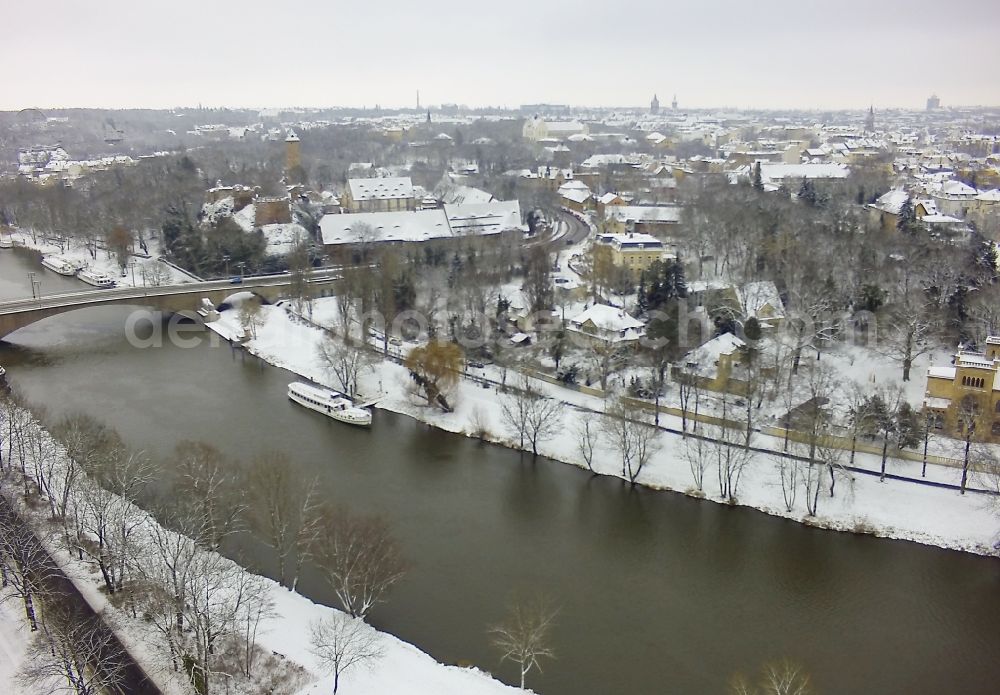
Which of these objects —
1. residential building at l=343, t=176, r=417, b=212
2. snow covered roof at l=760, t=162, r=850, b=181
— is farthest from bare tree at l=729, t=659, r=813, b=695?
snow covered roof at l=760, t=162, r=850, b=181

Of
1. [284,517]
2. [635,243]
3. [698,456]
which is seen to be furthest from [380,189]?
[284,517]

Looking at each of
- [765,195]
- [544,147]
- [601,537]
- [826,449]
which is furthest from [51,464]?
[544,147]

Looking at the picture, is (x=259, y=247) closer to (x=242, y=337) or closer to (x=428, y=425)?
(x=242, y=337)

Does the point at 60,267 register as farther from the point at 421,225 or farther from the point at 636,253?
the point at 636,253

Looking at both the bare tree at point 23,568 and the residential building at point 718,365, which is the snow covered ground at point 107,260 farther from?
the residential building at point 718,365

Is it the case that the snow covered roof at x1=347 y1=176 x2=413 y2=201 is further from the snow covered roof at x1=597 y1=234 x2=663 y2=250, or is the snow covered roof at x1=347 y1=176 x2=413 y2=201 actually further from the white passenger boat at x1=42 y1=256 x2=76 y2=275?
the snow covered roof at x1=597 y1=234 x2=663 y2=250

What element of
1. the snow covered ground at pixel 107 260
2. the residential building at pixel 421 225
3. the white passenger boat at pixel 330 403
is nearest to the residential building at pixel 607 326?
the white passenger boat at pixel 330 403
